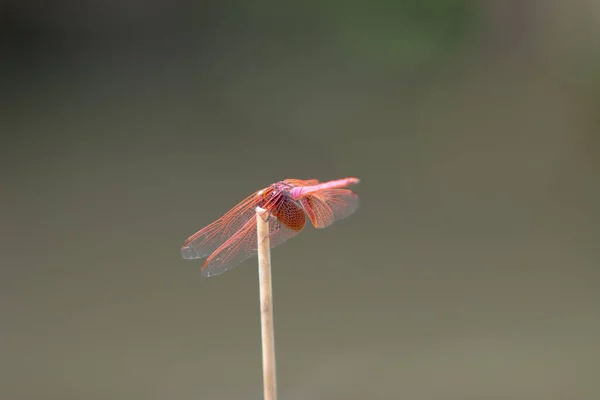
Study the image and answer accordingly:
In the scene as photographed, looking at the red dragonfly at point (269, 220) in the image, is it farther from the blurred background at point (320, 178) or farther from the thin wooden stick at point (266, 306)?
the blurred background at point (320, 178)

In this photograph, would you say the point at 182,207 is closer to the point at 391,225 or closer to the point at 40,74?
the point at 391,225

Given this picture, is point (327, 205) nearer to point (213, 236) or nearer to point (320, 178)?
point (213, 236)

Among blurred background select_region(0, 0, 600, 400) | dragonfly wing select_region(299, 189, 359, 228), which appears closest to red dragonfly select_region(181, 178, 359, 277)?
dragonfly wing select_region(299, 189, 359, 228)

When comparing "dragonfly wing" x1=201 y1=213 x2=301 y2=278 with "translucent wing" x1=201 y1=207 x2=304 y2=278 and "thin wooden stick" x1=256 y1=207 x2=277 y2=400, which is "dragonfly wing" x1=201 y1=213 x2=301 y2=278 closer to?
"translucent wing" x1=201 y1=207 x2=304 y2=278

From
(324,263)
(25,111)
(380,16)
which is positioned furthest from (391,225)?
(25,111)

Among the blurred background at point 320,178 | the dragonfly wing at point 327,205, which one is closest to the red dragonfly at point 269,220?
the dragonfly wing at point 327,205

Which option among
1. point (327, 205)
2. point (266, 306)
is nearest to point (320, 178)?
point (327, 205)

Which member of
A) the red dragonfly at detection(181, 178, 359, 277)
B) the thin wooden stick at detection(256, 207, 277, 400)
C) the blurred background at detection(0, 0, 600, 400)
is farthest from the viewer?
the blurred background at detection(0, 0, 600, 400)

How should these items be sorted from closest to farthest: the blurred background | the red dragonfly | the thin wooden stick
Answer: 1. the thin wooden stick
2. the red dragonfly
3. the blurred background
